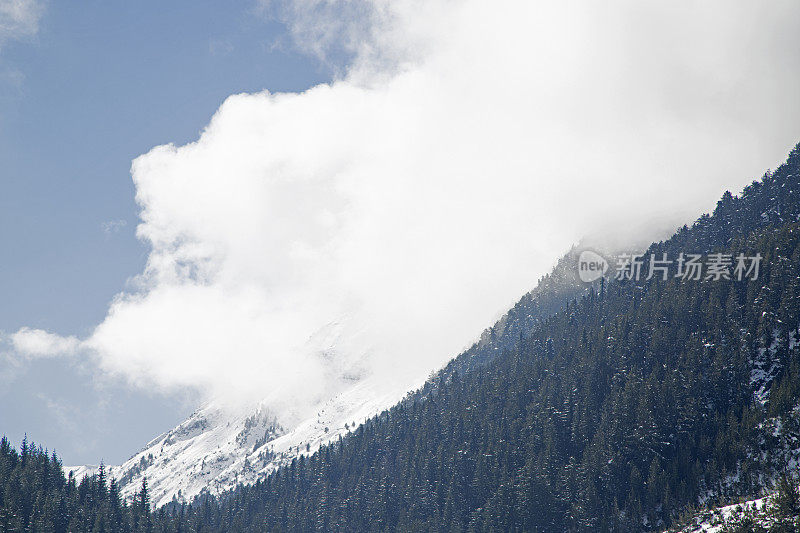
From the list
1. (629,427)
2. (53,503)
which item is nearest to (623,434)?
(629,427)

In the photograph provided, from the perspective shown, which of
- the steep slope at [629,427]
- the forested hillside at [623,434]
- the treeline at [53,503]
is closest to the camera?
the treeline at [53,503]

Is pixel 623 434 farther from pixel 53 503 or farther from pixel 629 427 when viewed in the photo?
pixel 53 503

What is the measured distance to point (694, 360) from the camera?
496ft

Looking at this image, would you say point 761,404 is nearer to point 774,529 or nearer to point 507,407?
point 774,529

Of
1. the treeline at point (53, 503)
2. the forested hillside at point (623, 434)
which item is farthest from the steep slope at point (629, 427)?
the treeline at point (53, 503)

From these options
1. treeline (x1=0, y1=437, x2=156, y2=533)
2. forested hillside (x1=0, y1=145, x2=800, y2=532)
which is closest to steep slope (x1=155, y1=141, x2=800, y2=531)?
forested hillside (x1=0, y1=145, x2=800, y2=532)

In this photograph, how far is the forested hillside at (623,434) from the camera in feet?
431

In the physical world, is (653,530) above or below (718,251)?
below

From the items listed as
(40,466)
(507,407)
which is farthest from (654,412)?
(40,466)

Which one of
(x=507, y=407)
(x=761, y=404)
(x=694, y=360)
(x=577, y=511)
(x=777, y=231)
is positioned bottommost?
(x=577, y=511)

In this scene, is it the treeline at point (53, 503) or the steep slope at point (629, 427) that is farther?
Result: the steep slope at point (629, 427)

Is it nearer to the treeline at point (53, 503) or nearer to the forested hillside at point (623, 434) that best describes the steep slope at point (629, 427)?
the forested hillside at point (623, 434)

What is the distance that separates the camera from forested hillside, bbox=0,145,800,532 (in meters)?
132

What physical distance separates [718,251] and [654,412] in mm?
59287
